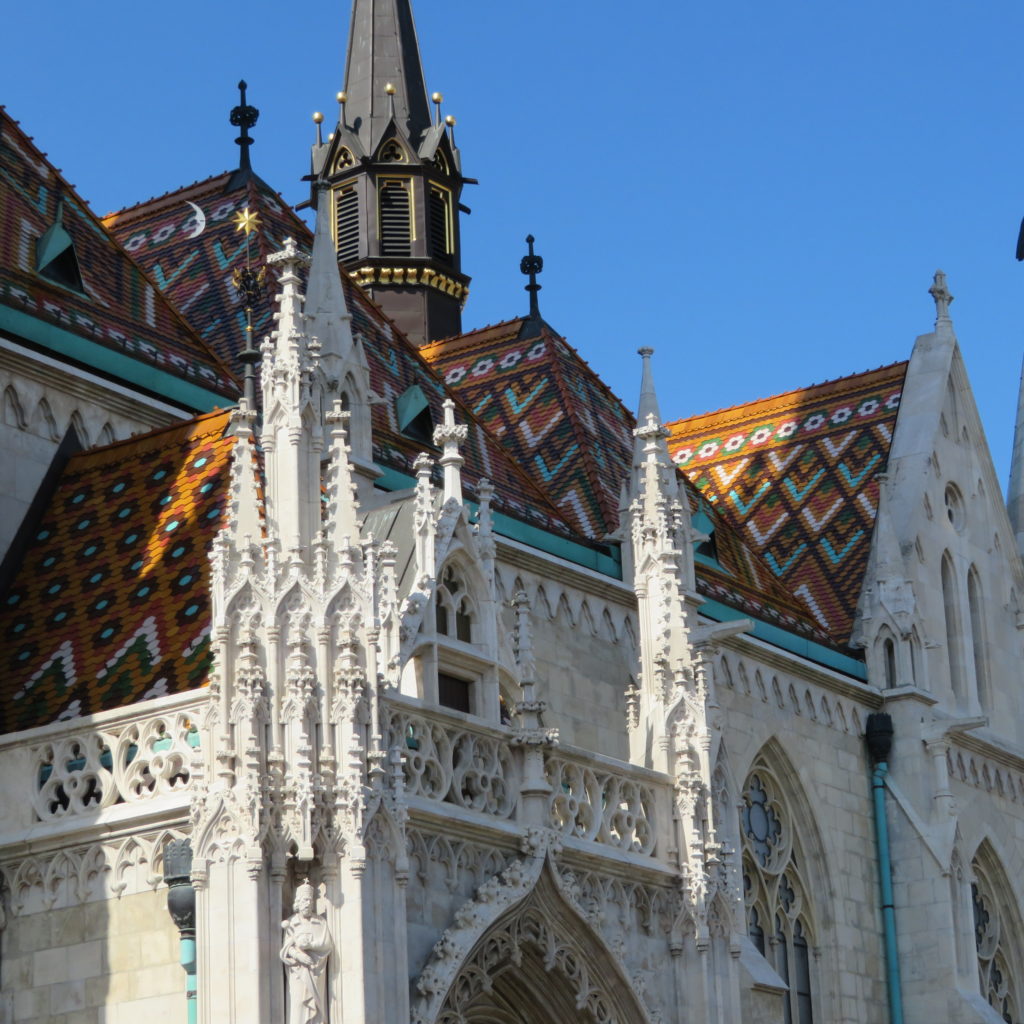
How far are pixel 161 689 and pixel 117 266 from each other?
5995mm

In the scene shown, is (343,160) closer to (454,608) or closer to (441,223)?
(441,223)

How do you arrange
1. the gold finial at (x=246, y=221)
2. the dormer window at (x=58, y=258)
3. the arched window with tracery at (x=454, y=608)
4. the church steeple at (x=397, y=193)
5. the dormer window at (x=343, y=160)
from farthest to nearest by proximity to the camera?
the dormer window at (x=343, y=160)
the church steeple at (x=397, y=193)
the gold finial at (x=246, y=221)
the dormer window at (x=58, y=258)
the arched window with tracery at (x=454, y=608)

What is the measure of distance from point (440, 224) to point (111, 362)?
14.4 meters

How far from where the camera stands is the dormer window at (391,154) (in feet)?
105

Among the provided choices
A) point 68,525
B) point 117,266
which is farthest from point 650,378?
A: point 68,525

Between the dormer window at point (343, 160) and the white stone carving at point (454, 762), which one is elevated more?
the dormer window at point (343, 160)

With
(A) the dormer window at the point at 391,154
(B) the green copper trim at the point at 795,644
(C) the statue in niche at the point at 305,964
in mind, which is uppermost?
(A) the dormer window at the point at 391,154

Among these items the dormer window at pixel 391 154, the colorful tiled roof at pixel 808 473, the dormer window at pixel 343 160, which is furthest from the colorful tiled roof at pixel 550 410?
the dormer window at pixel 343 160

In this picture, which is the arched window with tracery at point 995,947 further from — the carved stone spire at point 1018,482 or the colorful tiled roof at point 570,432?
the carved stone spire at point 1018,482

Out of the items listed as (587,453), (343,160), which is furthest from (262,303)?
(343,160)

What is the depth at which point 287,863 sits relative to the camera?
13.3 meters

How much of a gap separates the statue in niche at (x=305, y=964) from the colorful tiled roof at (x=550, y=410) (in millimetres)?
9910

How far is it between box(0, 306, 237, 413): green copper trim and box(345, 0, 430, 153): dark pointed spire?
44.9ft

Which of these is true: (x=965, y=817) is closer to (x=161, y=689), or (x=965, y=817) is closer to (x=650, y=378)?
(x=650, y=378)
